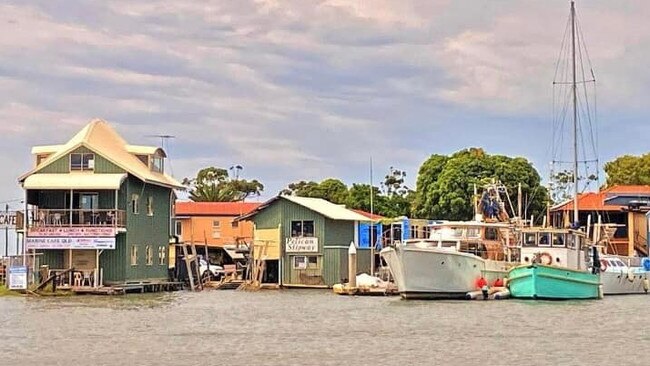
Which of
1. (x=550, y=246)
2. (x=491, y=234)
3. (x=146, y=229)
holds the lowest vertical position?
(x=550, y=246)

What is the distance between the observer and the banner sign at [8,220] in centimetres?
5887

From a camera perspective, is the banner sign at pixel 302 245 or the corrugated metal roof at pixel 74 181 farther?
the banner sign at pixel 302 245

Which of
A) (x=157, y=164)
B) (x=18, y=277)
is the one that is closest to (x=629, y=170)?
(x=157, y=164)

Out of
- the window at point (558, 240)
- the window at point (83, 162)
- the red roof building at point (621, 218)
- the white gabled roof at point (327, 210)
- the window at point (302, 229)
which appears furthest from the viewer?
the red roof building at point (621, 218)

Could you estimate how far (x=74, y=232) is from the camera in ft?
184

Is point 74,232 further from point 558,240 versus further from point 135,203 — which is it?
point 558,240

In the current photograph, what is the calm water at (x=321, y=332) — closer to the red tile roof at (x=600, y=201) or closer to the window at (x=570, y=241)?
the window at (x=570, y=241)

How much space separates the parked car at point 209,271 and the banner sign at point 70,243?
1582cm

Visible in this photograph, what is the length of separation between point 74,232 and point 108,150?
5882 mm

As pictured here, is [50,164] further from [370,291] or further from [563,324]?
[563,324]

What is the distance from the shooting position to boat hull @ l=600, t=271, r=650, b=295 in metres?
57.6

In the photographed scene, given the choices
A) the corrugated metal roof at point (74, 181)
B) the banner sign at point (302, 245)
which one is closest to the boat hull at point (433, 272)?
the corrugated metal roof at point (74, 181)

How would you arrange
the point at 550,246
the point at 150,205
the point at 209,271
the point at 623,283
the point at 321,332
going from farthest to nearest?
1. the point at 209,271
2. the point at 150,205
3. the point at 623,283
4. the point at 550,246
5. the point at 321,332

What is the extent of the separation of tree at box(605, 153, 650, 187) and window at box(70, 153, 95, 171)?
52.6 m
